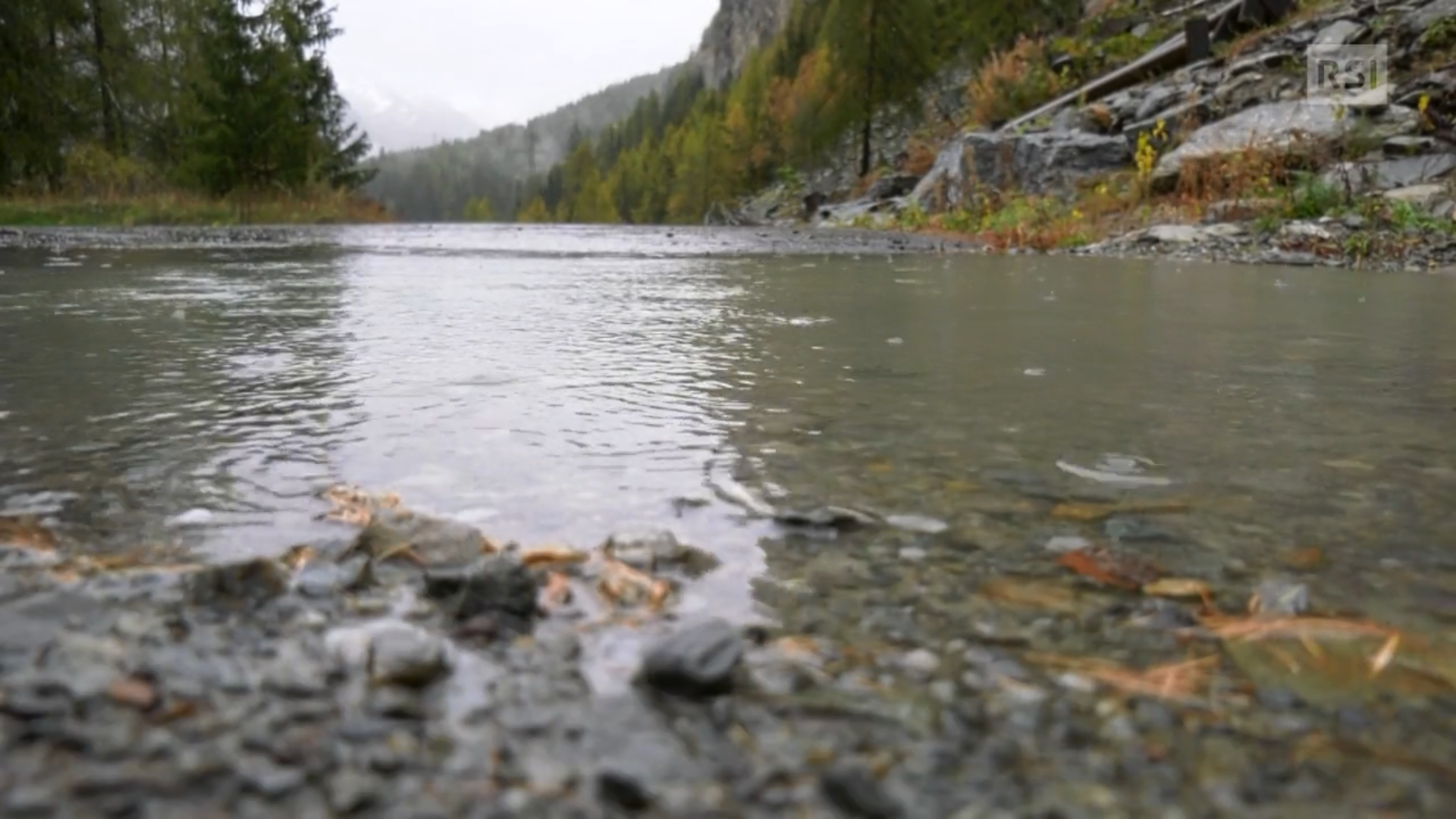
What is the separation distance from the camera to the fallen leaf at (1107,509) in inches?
59.2

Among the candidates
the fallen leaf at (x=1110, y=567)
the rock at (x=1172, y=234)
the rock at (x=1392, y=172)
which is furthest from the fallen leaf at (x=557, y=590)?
the rock at (x=1392, y=172)

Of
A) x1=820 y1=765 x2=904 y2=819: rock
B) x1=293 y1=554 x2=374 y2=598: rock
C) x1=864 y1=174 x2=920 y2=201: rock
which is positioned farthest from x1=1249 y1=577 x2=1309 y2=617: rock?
x1=864 y1=174 x2=920 y2=201: rock

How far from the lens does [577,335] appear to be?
348 cm

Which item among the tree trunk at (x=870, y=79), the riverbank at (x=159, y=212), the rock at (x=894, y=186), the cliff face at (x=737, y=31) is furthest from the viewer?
the cliff face at (x=737, y=31)

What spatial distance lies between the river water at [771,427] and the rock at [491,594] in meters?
0.22

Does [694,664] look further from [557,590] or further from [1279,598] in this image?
[1279,598]

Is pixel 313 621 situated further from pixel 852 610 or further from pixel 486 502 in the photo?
pixel 852 610

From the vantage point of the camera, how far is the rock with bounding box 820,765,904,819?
779 mm

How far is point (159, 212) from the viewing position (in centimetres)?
1816

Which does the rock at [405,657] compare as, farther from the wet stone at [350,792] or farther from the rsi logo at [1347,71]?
the rsi logo at [1347,71]

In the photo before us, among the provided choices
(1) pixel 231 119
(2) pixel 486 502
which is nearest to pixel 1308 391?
(2) pixel 486 502

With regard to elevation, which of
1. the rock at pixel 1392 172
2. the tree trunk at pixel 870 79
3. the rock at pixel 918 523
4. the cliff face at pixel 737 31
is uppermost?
the cliff face at pixel 737 31

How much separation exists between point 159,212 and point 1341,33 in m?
20.2

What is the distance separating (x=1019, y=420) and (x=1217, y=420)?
452 mm
